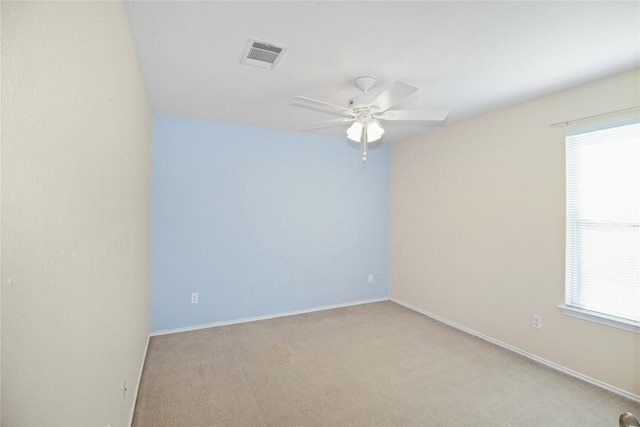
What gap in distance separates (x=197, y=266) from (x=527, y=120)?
3812 mm

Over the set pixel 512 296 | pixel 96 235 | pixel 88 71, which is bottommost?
pixel 512 296

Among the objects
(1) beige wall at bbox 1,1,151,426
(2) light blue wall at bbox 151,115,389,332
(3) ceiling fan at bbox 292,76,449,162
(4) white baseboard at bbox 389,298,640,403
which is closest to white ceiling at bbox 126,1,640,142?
(3) ceiling fan at bbox 292,76,449,162

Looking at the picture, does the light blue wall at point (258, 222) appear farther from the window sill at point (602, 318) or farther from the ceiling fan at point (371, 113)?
the window sill at point (602, 318)

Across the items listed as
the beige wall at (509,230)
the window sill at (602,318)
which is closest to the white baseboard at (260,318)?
the beige wall at (509,230)

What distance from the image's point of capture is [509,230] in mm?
2965

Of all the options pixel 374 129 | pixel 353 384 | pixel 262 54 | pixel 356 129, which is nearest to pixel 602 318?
pixel 353 384

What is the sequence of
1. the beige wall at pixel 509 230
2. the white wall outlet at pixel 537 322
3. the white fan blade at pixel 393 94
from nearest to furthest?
the white fan blade at pixel 393 94 < the beige wall at pixel 509 230 < the white wall outlet at pixel 537 322

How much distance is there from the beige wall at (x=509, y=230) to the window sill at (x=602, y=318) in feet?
0.15

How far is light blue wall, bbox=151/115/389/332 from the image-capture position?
3270mm

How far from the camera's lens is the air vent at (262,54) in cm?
186

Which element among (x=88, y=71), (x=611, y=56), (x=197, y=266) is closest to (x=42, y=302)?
(x=88, y=71)

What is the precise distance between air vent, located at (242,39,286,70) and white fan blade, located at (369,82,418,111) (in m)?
0.72

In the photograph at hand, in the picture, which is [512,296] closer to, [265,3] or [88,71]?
[265,3]

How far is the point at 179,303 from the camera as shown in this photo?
3.31 meters
